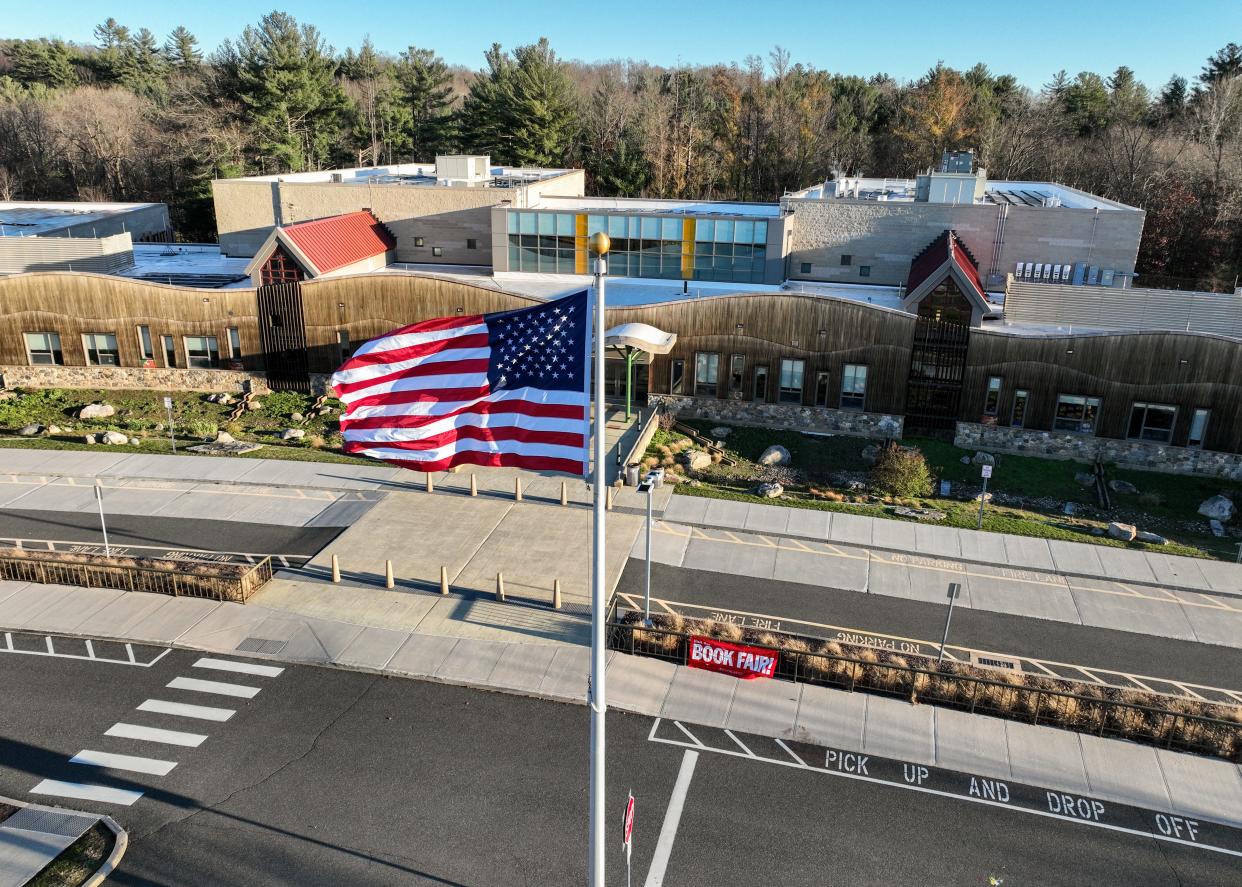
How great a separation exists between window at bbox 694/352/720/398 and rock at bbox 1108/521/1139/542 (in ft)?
55.6

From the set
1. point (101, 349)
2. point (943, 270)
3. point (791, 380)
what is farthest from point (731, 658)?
point (101, 349)

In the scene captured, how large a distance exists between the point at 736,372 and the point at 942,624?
17.8m

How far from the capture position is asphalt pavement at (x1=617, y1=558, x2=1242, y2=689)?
22.6 m

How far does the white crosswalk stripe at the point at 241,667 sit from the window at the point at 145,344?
1023 inches

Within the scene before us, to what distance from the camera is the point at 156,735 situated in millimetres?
19172

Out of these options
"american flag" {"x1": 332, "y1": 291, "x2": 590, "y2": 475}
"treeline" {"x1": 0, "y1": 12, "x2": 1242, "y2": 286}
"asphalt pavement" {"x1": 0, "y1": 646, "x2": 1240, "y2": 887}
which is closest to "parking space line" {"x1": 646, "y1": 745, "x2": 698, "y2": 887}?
"asphalt pavement" {"x1": 0, "y1": 646, "x2": 1240, "y2": 887}

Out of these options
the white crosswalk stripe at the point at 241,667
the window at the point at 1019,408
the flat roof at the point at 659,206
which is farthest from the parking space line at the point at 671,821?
the flat roof at the point at 659,206

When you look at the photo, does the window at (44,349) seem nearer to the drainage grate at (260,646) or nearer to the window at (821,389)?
the drainage grate at (260,646)

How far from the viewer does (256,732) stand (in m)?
19.4

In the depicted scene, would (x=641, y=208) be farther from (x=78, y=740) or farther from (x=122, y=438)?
(x=78, y=740)

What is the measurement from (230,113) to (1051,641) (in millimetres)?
78715

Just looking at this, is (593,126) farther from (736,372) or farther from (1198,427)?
(1198,427)

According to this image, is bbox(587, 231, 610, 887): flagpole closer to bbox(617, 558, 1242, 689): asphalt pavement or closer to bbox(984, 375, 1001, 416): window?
bbox(617, 558, 1242, 689): asphalt pavement

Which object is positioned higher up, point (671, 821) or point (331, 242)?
point (331, 242)
